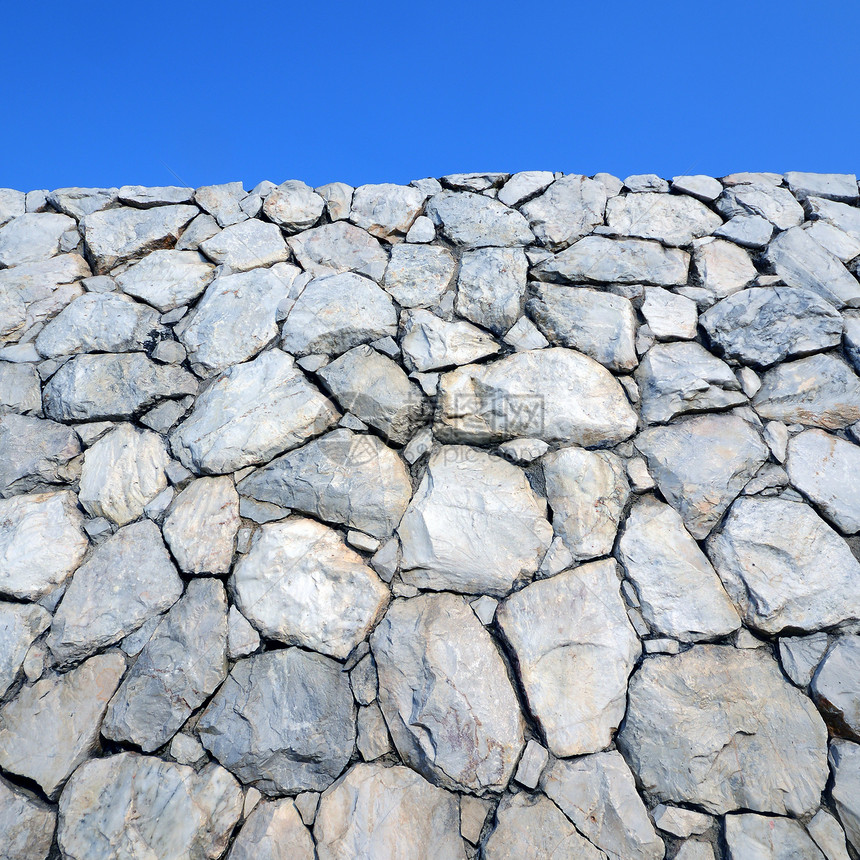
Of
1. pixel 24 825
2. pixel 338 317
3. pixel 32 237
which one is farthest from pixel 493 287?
pixel 24 825

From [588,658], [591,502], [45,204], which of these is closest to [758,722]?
[588,658]

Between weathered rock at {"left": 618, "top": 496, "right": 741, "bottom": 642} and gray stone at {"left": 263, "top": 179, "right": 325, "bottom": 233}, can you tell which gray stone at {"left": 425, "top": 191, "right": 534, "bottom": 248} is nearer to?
gray stone at {"left": 263, "top": 179, "right": 325, "bottom": 233}

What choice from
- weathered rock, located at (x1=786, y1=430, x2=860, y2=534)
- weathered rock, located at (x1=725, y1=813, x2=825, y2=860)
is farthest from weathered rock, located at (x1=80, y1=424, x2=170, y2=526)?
weathered rock, located at (x1=786, y1=430, x2=860, y2=534)

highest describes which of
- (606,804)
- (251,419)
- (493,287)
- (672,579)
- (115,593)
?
(493,287)

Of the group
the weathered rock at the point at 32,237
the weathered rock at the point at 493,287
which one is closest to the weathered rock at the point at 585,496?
the weathered rock at the point at 493,287

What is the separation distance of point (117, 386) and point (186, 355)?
0.38 m

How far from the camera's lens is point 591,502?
251cm

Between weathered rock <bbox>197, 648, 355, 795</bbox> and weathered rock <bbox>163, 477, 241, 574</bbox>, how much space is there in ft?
1.57

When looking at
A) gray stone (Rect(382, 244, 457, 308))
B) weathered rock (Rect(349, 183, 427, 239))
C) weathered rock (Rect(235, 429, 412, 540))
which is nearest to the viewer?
weathered rock (Rect(235, 429, 412, 540))

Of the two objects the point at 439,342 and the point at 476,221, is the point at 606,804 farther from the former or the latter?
the point at 476,221

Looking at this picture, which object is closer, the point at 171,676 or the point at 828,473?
the point at 171,676

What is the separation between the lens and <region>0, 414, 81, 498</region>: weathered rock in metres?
2.73

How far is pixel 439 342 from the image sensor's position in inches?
112

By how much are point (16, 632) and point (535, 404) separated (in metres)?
2.61
